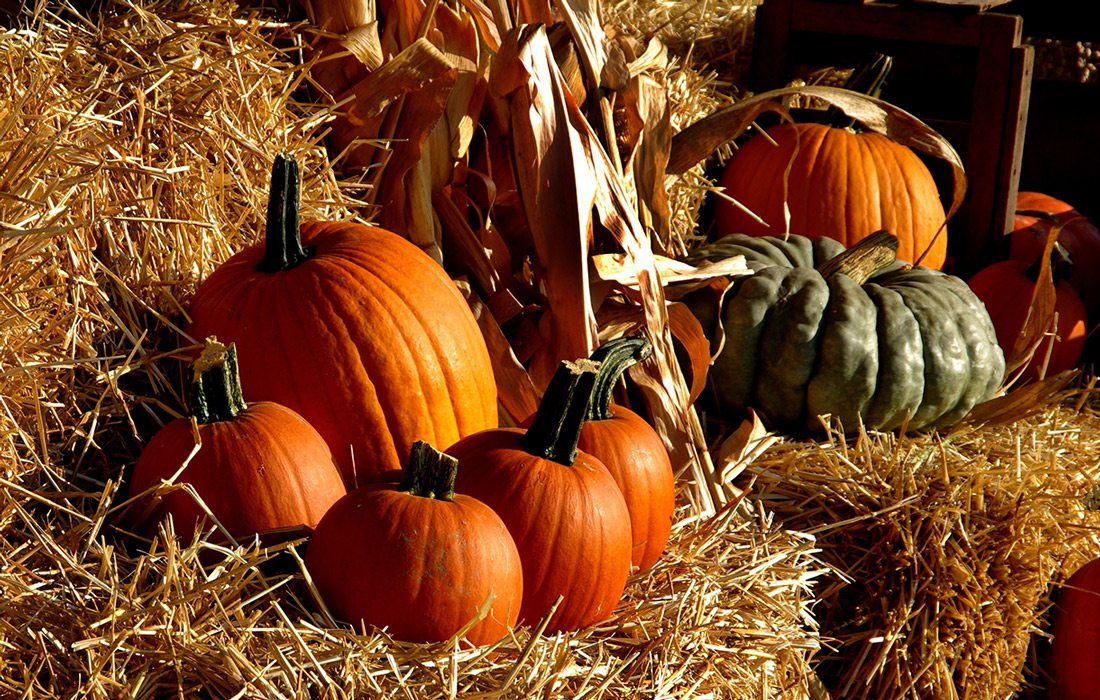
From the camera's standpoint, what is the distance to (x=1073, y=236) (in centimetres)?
407

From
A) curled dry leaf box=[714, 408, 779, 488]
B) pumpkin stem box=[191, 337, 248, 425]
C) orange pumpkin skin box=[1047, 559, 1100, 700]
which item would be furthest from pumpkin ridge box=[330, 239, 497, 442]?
orange pumpkin skin box=[1047, 559, 1100, 700]

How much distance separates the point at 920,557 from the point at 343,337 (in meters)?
1.27

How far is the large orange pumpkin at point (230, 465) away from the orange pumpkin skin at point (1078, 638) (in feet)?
5.86

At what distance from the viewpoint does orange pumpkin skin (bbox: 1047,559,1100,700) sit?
8.20ft

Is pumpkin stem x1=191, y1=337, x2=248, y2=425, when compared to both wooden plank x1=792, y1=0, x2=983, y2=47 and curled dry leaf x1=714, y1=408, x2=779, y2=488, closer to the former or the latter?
curled dry leaf x1=714, y1=408, x2=779, y2=488

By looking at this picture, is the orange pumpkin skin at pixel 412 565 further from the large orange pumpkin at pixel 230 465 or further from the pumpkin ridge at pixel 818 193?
the pumpkin ridge at pixel 818 193

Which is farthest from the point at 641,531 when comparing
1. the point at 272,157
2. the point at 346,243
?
the point at 272,157

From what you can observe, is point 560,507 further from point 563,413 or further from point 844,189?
point 844,189

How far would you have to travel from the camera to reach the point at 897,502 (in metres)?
2.27

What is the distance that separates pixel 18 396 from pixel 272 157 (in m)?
0.74

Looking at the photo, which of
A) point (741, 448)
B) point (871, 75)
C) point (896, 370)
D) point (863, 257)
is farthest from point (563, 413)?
point (871, 75)

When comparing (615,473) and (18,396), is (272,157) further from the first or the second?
(615,473)

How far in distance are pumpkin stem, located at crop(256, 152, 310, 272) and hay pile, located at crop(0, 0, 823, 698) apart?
0.13m

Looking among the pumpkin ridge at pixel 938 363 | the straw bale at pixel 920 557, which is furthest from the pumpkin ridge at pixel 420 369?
the pumpkin ridge at pixel 938 363
